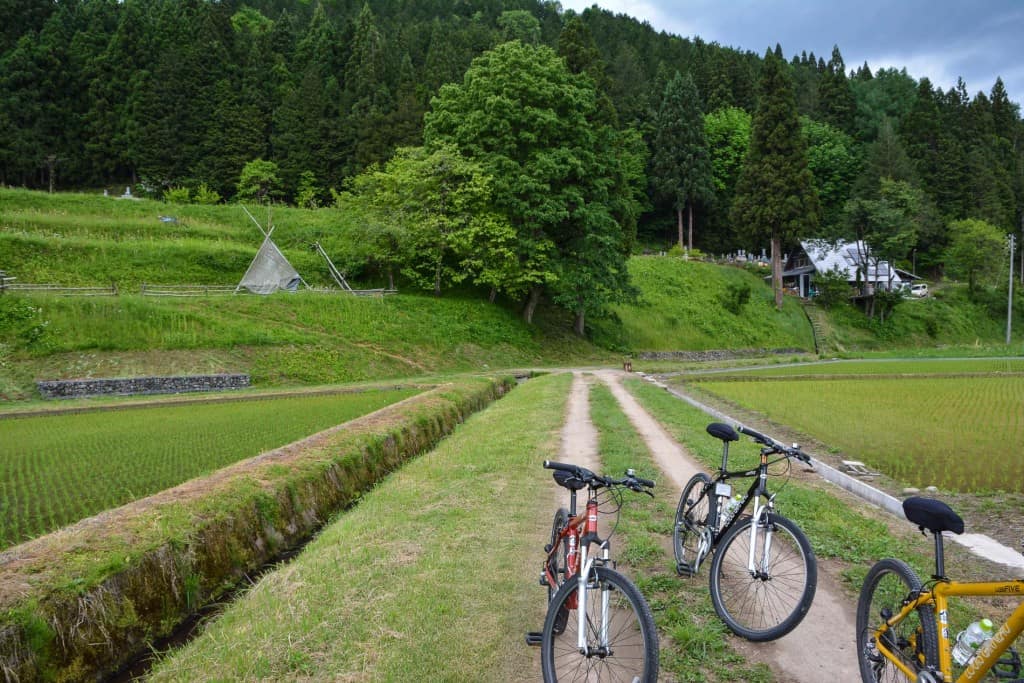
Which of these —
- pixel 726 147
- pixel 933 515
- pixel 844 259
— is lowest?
pixel 933 515

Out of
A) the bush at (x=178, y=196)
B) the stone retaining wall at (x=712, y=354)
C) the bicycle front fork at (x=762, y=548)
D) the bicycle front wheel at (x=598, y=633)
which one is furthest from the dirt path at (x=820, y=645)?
the bush at (x=178, y=196)

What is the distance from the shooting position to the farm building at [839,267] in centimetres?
5019

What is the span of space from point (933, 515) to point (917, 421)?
37.7 feet

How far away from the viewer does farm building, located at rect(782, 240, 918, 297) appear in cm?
5019

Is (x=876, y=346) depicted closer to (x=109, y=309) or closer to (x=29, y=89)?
(x=109, y=309)

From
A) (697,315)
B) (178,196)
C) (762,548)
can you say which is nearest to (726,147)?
(697,315)

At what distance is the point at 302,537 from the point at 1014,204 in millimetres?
78344

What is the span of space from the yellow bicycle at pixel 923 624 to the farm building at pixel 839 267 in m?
51.6

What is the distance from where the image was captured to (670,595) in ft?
15.3

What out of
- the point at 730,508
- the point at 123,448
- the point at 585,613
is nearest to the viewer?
the point at 585,613

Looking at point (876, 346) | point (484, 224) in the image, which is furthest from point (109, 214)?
point (876, 346)

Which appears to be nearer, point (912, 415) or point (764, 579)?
point (764, 579)

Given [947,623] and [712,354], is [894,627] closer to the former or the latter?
[947,623]

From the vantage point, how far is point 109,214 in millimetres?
38125
